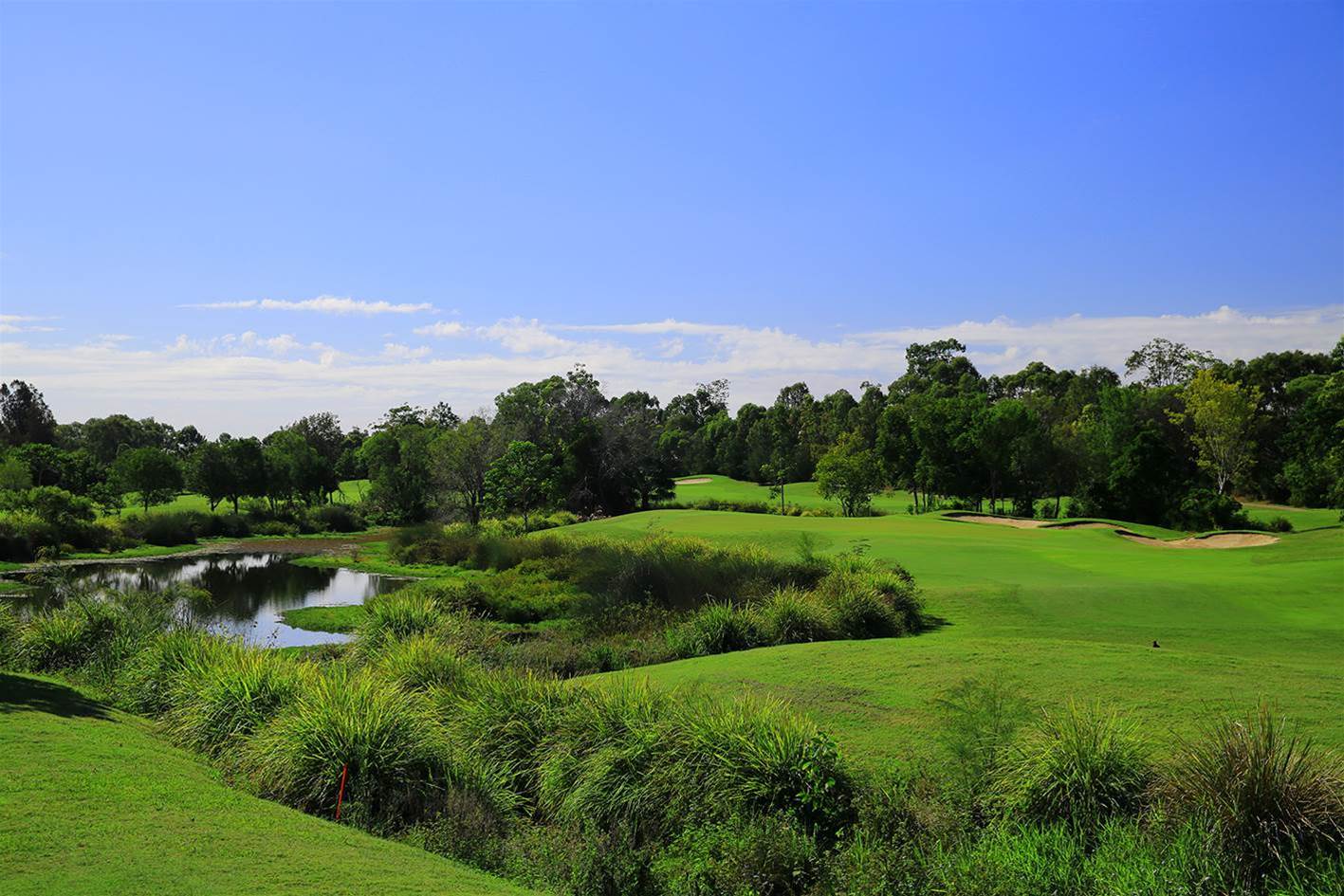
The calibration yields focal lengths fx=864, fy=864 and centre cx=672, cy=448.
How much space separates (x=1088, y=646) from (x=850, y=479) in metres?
44.1

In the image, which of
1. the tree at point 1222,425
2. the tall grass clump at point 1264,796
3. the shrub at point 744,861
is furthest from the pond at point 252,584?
the tree at point 1222,425

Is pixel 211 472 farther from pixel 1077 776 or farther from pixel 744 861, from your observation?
pixel 1077 776

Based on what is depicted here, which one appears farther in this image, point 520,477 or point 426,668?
point 520,477

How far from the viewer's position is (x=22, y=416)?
268 feet

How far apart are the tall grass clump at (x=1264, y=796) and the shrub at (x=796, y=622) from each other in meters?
9.96

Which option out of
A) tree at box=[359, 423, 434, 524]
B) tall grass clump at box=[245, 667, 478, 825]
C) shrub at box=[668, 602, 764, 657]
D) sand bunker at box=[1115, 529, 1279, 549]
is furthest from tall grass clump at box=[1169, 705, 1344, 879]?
tree at box=[359, 423, 434, 524]

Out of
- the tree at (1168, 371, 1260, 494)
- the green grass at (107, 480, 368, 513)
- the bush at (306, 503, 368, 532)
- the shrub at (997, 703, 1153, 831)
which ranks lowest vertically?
the bush at (306, 503, 368, 532)

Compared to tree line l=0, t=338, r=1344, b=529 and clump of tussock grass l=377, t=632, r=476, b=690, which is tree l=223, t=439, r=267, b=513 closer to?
tree line l=0, t=338, r=1344, b=529

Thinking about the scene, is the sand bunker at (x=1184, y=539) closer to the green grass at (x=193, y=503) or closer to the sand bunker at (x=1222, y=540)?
the sand bunker at (x=1222, y=540)

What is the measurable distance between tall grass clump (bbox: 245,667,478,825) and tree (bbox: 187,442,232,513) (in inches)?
2412

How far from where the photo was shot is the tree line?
176 ft

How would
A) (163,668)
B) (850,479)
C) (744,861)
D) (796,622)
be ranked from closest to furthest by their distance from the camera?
(744,861)
(163,668)
(796,622)
(850,479)

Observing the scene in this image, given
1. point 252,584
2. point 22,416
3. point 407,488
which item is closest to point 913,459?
point 407,488

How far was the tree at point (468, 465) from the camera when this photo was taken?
6156 cm
